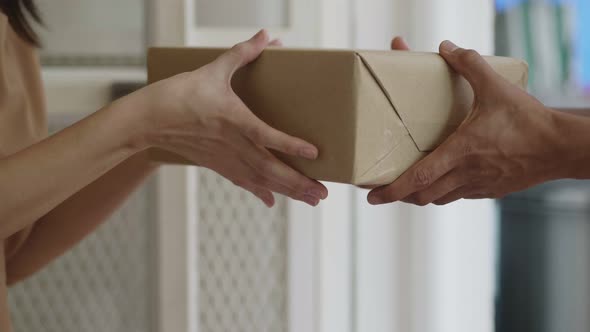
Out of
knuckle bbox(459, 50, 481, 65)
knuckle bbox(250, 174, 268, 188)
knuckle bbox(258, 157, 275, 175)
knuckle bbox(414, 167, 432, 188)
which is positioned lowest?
knuckle bbox(250, 174, 268, 188)

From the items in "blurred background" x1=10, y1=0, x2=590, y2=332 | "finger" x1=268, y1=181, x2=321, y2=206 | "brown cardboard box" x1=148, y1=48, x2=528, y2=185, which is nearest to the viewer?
"brown cardboard box" x1=148, y1=48, x2=528, y2=185

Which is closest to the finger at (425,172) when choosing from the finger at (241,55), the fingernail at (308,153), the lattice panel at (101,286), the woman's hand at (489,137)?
the woman's hand at (489,137)

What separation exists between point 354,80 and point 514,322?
7.32 ft

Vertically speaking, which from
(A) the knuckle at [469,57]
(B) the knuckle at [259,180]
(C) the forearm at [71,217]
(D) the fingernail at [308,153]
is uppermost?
(A) the knuckle at [469,57]

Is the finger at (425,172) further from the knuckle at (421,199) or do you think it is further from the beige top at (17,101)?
the beige top at (17,101)

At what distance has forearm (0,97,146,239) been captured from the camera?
3.14 ft

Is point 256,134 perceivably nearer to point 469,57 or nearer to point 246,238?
point 469,57

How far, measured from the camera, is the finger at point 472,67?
3.23ft

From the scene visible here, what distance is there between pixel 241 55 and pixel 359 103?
6.2 inches

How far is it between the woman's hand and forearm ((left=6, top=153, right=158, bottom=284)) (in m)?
0.46

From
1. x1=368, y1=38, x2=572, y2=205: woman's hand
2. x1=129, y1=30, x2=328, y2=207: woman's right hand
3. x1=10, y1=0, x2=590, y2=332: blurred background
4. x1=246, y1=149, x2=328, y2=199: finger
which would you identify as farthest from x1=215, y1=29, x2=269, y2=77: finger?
x1=10, y1=0, x2=590, y2=332: blurred background

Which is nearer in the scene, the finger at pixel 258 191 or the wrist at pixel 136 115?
the wrist at pixel 136 115

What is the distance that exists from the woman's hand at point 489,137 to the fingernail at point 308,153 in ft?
0.36

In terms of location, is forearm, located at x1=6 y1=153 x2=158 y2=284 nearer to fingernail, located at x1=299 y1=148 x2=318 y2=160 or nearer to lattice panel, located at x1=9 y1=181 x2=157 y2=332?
fingernail, located at x1=299 y1=148 x2=318 y2=160
